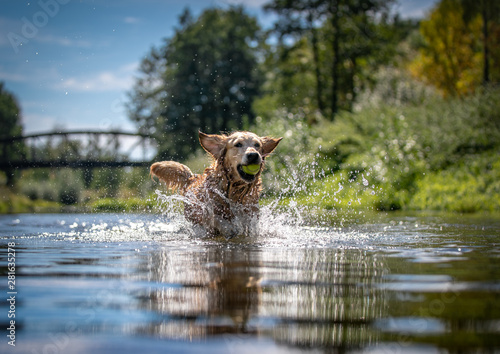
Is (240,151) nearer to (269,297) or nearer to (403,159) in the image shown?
(269,297)

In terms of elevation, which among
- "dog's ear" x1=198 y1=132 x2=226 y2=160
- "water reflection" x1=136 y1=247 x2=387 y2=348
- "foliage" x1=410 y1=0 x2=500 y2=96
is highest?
"foliage" x1=410 y1=0 x2=500 y2=96

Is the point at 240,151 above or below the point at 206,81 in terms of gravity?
below

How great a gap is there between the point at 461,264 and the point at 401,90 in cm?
2244

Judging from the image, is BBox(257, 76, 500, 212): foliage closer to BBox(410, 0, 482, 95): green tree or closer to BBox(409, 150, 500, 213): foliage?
BBox(409, 150, 500, 213): foliage

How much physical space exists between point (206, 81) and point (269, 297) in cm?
4336

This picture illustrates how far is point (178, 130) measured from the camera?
46.4m

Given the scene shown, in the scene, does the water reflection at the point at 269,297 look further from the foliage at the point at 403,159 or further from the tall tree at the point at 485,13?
the tall tree at the point at 485,13

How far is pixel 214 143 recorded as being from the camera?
303 inches

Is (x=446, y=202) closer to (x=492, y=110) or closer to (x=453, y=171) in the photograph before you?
(x=453, y=171)

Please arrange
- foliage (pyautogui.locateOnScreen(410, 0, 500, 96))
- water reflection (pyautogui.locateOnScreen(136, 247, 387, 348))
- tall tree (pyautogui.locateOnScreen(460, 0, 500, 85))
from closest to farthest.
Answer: water reflection (pyautogui.locateOnScreen(136, 247, 387, 348)), tall tree (pyautogui.locateOnScreen(460, 0, 500, 85)), foliage (pyautogui.locateOnScreen(410, 0, 500, 96))

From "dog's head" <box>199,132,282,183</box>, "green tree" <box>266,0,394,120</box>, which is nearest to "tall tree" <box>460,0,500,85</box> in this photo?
"green tree" <box>266,0,394,120</box>

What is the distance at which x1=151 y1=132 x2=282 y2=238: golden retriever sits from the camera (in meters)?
7.23

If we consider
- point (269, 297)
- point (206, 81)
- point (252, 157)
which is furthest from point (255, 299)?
point (206, 81)

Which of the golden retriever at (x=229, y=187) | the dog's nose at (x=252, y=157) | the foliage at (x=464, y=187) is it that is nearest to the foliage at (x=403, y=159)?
the foliage at (x=464, y=187)
